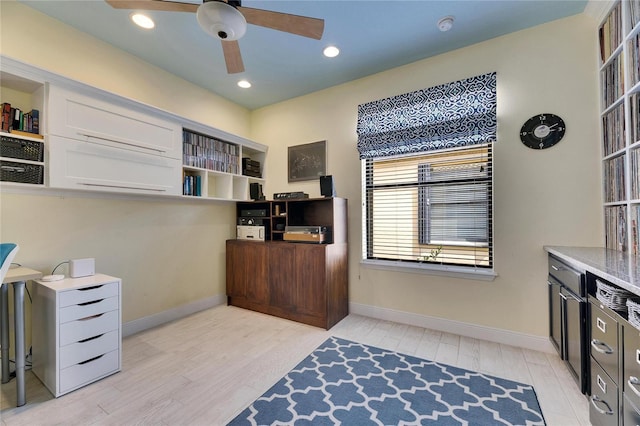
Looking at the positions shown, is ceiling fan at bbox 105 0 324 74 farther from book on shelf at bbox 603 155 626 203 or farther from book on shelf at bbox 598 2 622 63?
book on shelf at bbox 603 155 626 203

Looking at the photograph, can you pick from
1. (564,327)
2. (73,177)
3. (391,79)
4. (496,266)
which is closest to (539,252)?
(496,266)

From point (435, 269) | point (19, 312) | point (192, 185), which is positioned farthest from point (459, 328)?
point (19, 312)

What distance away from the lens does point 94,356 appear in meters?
1.87

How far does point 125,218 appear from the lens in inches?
104

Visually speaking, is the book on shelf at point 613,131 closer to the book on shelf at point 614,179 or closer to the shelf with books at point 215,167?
the book on shelf at point 614,179

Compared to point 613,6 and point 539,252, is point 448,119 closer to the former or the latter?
point 613,6

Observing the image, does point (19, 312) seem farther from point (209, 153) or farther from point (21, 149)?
point (209, 153)

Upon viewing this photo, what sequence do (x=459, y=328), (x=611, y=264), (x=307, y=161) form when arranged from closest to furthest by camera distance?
(x=611, y=264), (x=459, y=328), (x=307, y=161)

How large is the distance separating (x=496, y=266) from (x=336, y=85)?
2699 millimetres

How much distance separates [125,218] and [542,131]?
3.98 m

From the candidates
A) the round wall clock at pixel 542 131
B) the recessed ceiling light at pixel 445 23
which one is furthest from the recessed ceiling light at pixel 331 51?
the round wall clock at pixel 542 131

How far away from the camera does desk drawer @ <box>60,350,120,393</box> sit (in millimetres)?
1743

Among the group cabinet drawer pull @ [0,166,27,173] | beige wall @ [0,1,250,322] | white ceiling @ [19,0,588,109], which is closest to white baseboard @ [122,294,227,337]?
beige wall @ [0,1,250,322]

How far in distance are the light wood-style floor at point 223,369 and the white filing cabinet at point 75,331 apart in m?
A: 0.10
